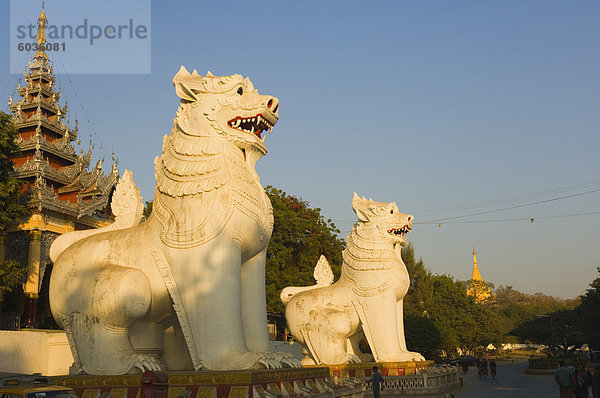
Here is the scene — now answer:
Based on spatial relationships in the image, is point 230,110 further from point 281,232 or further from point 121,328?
point 281,232

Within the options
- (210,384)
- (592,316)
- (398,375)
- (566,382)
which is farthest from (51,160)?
(592,316)

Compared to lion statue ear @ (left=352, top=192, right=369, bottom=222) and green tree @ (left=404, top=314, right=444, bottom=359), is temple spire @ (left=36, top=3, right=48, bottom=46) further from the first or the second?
green tree @ (left=404, top=314, right=444, bottom=359)

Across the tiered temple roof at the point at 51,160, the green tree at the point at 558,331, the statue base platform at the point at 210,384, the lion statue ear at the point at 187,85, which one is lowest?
the green tree at the point at 558,331

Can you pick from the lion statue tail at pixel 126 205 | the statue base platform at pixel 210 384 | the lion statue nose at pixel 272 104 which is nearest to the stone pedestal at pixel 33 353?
the lion statue tail at pixel 126 205

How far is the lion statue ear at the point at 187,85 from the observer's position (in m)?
8.07

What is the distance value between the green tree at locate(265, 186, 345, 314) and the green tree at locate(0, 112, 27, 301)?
1043cm

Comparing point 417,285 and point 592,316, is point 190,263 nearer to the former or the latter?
point 592,316

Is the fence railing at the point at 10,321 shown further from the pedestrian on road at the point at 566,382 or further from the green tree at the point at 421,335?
the green tree at the point at 421,335

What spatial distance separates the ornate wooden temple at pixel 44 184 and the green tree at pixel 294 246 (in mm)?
7668

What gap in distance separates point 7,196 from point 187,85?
11277mm

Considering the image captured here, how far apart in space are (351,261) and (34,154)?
15373 mm

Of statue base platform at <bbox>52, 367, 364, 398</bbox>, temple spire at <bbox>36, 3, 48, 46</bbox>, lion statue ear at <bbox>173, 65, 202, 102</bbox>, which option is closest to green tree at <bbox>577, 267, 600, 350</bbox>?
statue base platform at <bbox>52, 367, 364, 398</bbox>

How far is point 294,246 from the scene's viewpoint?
27234mm

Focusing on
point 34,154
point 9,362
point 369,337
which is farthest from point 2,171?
point 369,337
